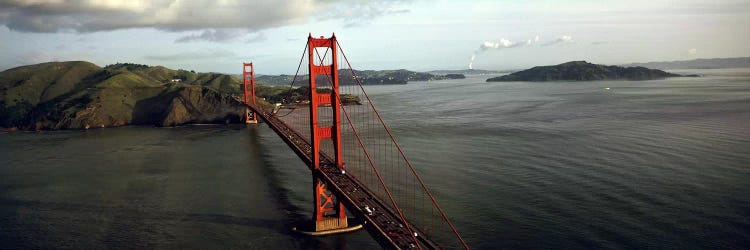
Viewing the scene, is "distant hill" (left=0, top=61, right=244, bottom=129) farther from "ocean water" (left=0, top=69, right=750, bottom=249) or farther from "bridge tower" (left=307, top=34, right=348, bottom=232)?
"bridge tower" (left=307, top=34, right=348, bottom=232)

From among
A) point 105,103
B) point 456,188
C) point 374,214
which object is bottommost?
point 456,188

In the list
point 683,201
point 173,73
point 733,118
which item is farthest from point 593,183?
point 173,73

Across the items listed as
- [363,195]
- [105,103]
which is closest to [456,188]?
[363,195]

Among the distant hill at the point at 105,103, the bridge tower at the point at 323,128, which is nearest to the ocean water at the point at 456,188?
the bridge tower at the point at 323,128

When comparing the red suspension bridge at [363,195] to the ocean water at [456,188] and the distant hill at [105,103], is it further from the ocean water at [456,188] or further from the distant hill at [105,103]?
the distant hill at [105,103]

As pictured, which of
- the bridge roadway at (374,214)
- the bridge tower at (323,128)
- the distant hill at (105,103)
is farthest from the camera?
the distant hill at (105,103)

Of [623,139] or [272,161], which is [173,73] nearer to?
[272,161]

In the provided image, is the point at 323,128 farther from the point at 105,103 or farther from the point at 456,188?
the point at 105,103
